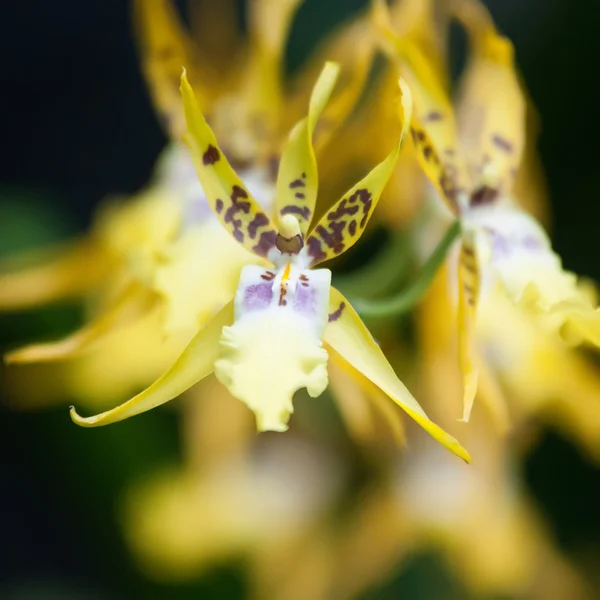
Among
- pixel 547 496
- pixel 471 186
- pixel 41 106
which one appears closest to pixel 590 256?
pixel 547 496

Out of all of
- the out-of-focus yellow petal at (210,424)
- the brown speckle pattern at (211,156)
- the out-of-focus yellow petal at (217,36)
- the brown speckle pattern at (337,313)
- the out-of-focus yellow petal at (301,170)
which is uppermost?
the brown speckle pattern at (211,156)

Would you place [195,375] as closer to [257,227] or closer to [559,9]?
[257,227]

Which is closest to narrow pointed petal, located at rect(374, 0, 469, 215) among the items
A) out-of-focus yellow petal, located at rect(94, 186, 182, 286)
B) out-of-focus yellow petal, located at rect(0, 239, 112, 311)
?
out-of-focus yellow petal, located at rect(94, 186, 182, 286)

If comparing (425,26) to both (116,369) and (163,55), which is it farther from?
(116,369)

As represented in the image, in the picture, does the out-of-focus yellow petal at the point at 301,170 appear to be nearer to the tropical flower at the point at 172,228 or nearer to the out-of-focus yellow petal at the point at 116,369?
the tropical flower at the point at 172,228

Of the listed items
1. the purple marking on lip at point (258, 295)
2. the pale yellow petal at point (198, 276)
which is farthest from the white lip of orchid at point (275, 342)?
the pale yellow petal at point (198, 276)

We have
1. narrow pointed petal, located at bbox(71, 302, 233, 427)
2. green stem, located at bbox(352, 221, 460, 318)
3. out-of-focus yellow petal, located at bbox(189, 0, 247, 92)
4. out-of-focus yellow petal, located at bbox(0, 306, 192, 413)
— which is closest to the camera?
narrow pointed petal, located at bbox(71, 302, 233, 427)

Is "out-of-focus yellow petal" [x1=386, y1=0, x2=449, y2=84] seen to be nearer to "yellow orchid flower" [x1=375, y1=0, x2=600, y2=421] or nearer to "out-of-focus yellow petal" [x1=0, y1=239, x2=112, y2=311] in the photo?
"yellow orchid flower" [x1=375, y1=0, x2=600, y2=421]
